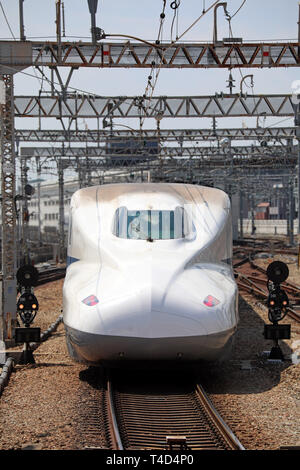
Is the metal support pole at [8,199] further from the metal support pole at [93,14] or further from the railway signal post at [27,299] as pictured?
the railway signal post at [27,299]

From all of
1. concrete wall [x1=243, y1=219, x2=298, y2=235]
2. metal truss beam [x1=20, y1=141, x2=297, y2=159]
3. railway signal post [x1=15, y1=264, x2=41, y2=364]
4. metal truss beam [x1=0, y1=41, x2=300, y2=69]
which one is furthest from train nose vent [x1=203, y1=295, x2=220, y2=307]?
concrete wall [x1=243, y1=219, x2=298, y2=235]

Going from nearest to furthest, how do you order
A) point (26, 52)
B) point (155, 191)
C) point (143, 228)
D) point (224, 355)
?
point (224, 355)
point (143, 228)
point (155, 191)
point (26, 52)

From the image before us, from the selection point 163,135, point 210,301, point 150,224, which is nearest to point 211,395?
point 210,301

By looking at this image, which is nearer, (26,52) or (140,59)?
(26,52)

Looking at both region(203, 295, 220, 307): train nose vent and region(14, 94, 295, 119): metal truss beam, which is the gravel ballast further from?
region(14, 94, 295, 119): metal truss beam

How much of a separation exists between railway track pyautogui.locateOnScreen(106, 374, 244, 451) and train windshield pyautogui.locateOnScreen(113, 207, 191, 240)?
216 cm

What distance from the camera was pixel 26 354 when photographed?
11.6m

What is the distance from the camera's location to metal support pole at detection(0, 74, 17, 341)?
14492 mm

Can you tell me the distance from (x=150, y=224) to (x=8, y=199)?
519 centimetres

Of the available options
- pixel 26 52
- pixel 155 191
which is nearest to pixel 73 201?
pixel 155 191

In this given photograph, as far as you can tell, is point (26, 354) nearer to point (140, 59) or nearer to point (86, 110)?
point (140, 59)

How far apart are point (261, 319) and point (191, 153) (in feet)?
96.3

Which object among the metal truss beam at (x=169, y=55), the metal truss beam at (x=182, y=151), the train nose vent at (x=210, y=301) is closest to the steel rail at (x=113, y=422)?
the train nose vent at (x=210, y=301)

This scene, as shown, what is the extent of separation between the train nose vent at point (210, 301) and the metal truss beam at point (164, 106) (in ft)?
59.9
